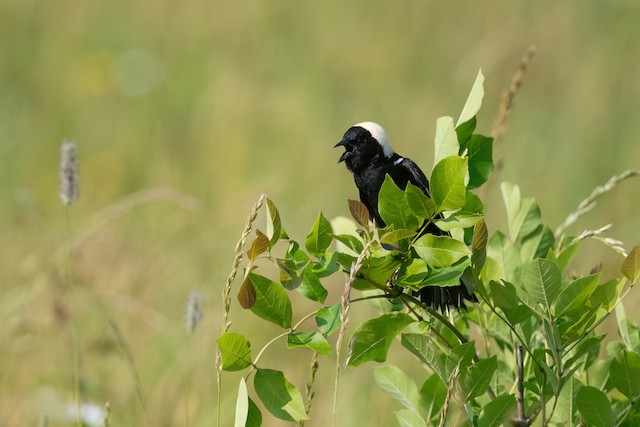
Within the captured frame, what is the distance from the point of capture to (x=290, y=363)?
4398 millimetres

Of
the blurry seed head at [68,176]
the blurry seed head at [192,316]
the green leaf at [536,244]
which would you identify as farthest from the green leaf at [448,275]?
the blurry seed head at [68,176]

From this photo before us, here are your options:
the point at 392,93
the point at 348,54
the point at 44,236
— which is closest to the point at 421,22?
the point at 348,54

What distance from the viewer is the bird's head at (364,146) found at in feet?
9.79

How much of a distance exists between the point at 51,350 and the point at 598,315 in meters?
2.72

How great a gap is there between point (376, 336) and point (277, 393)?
207 mm

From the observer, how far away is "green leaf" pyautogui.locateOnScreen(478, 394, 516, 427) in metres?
1.92

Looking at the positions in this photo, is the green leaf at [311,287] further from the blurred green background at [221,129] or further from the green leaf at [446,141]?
the blurred green background at [221,129]

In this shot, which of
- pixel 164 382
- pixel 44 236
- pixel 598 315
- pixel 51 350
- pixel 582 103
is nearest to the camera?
pixel 598 315

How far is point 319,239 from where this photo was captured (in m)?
1.88

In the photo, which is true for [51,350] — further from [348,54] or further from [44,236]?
[348,54]

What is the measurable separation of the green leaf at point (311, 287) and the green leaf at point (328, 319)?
0.9 inches

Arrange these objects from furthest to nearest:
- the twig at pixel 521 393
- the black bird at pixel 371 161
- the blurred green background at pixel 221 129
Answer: the blurred green background at pixel 221 129, the black bird at pixel 371 161, the twig at pixel 521 393

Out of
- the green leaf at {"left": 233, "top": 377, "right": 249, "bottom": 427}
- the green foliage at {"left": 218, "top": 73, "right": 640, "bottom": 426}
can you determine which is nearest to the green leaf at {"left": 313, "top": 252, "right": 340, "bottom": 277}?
the green foliage at {"left": 218, "top": 73, "right": 640, "bottom": 426}

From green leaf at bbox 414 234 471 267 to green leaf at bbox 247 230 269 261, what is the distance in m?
0.27
